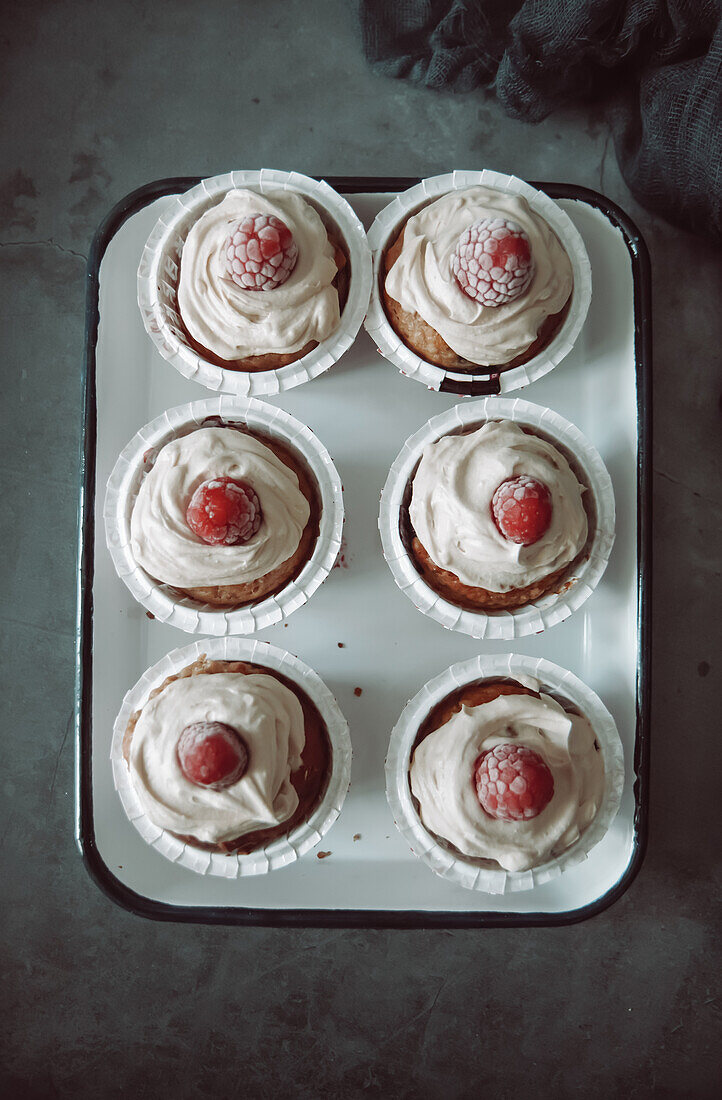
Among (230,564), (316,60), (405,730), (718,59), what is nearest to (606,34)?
(718,59)

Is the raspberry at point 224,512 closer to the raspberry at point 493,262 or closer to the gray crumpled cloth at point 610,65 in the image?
the raspberry at point 493,262

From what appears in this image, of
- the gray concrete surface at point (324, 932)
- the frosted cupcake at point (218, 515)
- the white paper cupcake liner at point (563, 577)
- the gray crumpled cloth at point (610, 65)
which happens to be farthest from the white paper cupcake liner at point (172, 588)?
the gray crumpled cloth at point (610, 65)

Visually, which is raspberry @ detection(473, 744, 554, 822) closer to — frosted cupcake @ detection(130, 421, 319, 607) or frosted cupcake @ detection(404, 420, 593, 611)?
frosted cupcake @ detection(404, 420, 593, 611)

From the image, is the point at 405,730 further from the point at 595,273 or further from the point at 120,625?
the point at 595,273

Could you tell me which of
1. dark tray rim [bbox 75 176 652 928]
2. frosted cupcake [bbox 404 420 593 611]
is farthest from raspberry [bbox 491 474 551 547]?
dark tray rim [bbox 75 176 652 928]

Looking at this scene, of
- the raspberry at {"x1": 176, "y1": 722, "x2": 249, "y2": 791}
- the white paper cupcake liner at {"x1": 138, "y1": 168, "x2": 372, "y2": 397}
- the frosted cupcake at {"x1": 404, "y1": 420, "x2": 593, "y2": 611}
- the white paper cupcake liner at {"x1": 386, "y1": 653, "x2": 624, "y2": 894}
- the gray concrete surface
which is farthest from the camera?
the gray concrete surface

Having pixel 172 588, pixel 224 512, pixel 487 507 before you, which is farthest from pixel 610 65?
pixel 172 588

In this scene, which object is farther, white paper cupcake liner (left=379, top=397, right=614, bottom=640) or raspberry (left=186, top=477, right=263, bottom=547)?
white paper cupcake liner (left=379, top=397, right=614, bottom=640)

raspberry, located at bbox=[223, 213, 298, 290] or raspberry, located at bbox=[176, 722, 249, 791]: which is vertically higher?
raspberry, located at bbox=[223, 213, 298, 290]
